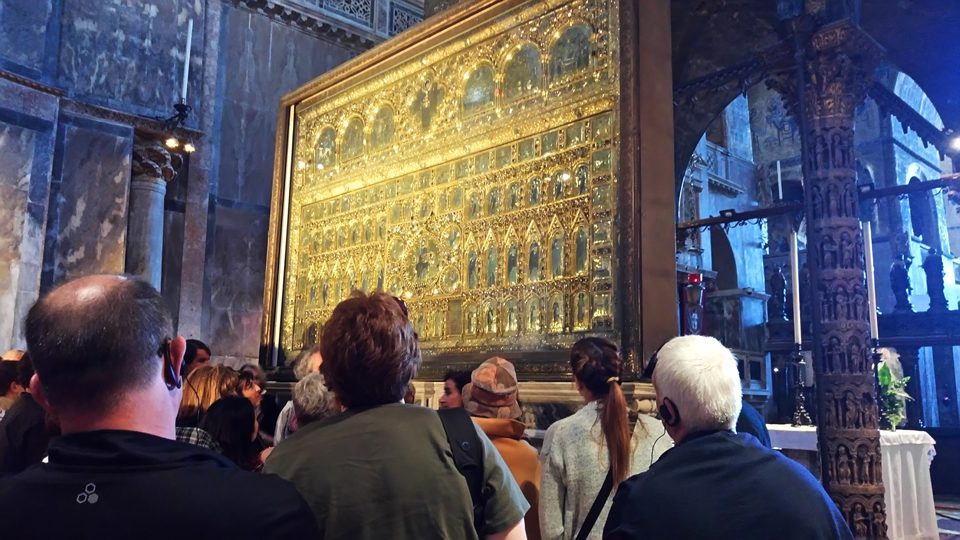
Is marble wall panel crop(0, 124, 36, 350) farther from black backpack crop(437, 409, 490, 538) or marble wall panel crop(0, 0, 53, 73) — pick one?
black backpack crop(437, 409, 490, 538)

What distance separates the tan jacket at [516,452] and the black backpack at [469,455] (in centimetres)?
114

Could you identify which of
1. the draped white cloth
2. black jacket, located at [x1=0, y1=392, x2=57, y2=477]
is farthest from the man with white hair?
the draped white cloth

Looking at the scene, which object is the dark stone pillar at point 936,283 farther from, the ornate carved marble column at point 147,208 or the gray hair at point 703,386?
the gray hair at point 703,386

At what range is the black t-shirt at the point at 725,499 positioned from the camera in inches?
71.0

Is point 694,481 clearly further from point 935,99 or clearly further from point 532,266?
point 935,99

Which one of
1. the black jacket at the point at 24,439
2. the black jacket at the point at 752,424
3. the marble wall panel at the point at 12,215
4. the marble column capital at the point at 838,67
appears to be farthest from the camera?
the marble wall panel at the point at 12,215

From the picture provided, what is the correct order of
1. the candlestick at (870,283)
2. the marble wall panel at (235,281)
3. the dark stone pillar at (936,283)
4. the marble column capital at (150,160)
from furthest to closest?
the dark stone pillar at (936,283) < the marble wall panel at (235,281) < the marble column capital at (150,160) < the candlestick at (870,283)

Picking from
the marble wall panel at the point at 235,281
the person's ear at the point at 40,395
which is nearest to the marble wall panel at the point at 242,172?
the marble wall panel at the point at 235,281

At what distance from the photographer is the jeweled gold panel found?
5.87m

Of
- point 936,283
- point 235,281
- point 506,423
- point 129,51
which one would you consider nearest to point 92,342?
point 506,423

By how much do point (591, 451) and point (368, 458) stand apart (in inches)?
58.5

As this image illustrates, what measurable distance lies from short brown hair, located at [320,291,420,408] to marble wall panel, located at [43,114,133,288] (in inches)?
363

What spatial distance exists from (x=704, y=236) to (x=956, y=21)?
34.7 feet

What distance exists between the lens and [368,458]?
6.07ft
